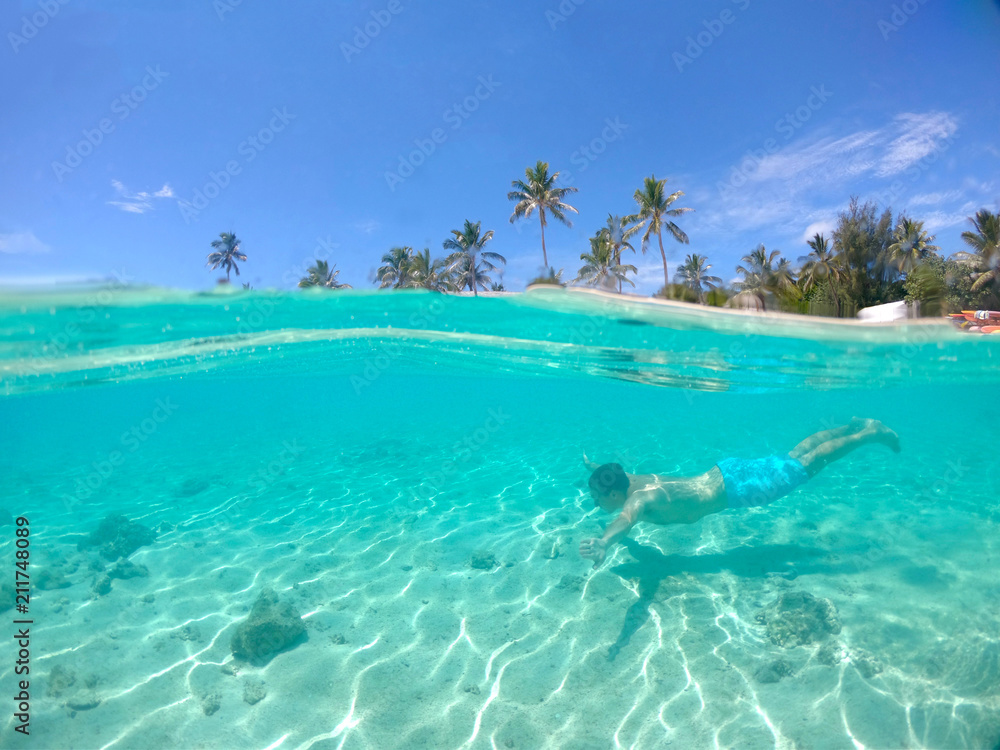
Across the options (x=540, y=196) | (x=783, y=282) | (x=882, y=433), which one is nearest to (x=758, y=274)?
(x=783, y=282)

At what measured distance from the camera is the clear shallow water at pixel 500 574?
530 cm

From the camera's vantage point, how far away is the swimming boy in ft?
22.7

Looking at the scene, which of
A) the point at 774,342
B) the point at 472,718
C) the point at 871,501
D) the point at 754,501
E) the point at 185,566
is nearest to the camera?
the point at 472,718

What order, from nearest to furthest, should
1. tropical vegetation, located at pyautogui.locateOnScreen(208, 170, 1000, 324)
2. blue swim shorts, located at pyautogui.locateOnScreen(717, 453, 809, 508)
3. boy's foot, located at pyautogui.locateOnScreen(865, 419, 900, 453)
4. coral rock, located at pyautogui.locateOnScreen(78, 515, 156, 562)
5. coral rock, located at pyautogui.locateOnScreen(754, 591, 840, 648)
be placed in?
coral rock, located at pyautogui.locateOnScreen(754, 591, 840, 648) < blue swim shorts, located at pyautogui.locateOnScreen(717, 453, 809, 508) < boy's foot, located at pyautogui.locateOnScreen(865, 419, 900, 453) < coral rock, located at pyautogui.locateOnScreen(78, 515, 156, 562) < tropical vegetation, located at pyautogui.locateOnScreen(208, 170, 1000, 324)

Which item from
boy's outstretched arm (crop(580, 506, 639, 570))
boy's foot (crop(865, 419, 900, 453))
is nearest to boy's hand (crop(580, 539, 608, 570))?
boy's outstretched arm (crop(580, 506, 639, 570))

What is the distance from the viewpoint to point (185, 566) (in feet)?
30.3

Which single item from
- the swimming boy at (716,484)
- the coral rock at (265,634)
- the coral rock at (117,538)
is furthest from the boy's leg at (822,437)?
the coral rock at (117,538)

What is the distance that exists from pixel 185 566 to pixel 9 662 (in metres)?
2.81

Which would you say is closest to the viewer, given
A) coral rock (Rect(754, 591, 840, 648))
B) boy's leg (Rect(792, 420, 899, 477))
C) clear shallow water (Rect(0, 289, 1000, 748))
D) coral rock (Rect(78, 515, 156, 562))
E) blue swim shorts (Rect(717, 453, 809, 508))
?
clear shallow water (Rect(0, 289, 1000, 748))

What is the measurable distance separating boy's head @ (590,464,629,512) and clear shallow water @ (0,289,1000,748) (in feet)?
5.29

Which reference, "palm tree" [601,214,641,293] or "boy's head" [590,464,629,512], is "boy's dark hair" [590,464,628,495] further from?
"palm tree" [601,214,641,293]

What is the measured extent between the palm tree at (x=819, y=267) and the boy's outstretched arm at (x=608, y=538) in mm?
48223

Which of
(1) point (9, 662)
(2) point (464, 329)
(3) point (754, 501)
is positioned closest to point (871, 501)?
(3) point (754, 501)

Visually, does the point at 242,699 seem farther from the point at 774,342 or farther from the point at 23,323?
the point at 774,342
